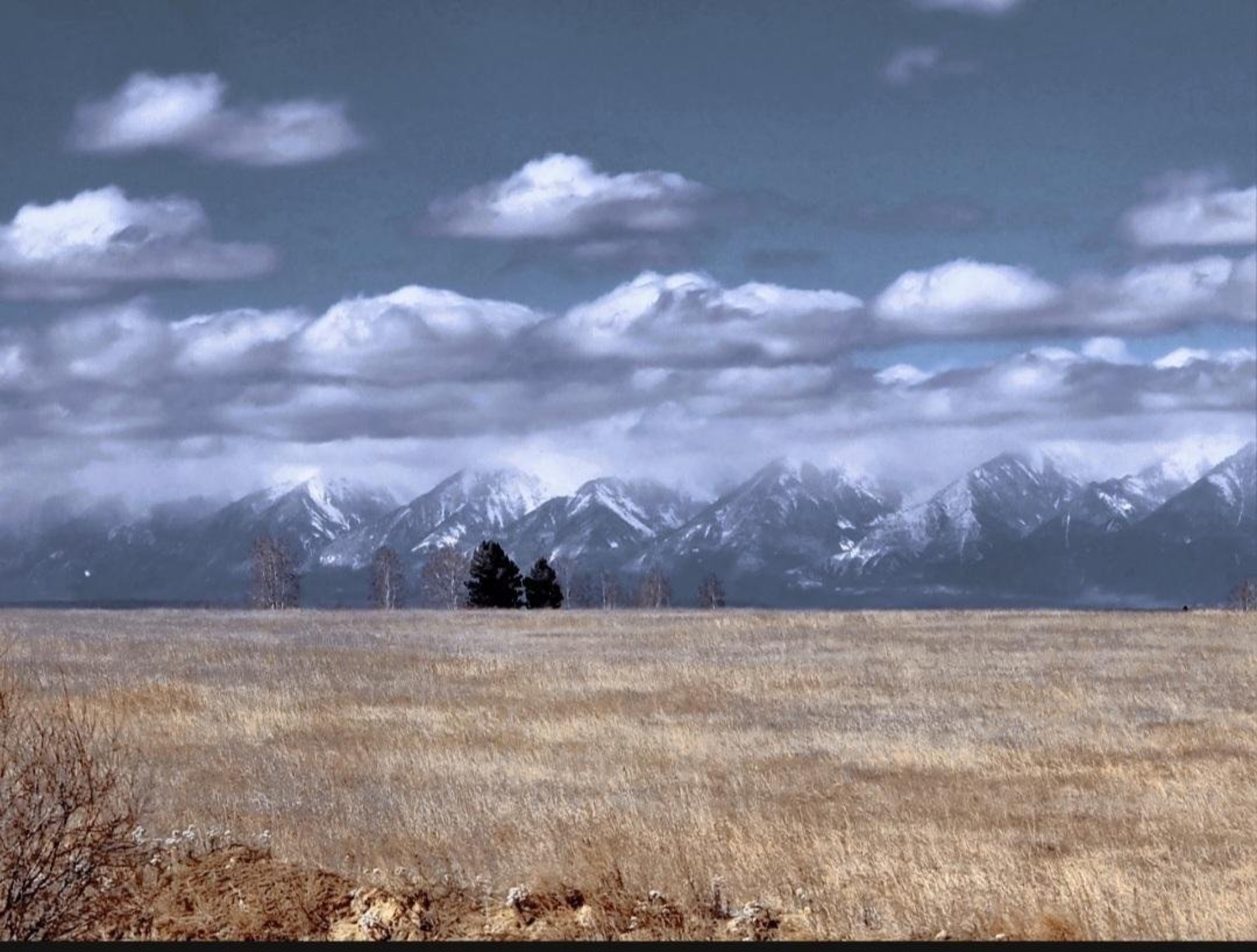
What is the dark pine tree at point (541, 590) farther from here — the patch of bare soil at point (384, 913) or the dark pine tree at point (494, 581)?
the patch of bare soil at point (384, 913)

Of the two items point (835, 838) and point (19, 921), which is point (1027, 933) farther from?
point (19, 921)

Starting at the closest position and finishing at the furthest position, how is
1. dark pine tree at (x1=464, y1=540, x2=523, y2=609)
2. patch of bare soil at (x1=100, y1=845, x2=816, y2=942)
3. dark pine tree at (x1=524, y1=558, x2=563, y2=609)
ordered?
1. patch of bare soil at (x1=100, y1=845, x2=816, y2=942)
2. dark pine tree at (x1=464, y1=540, x2=523, y2=609)
3. dark pine tree at (x1=524, y1=558, x2=563, y2=609)

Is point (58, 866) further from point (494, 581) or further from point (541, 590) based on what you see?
point (541, 590)

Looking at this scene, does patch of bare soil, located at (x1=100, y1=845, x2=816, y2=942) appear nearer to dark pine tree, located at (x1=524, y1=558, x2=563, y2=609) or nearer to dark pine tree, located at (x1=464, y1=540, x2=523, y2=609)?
dark pine tree, located at (x1=464, y1=540, x2=523, y2=609)

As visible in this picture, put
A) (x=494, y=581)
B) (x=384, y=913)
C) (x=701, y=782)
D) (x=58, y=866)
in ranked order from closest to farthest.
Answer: (x=58, y=866), (x=384, y=913), (x=701, y=782), (x=494, y=581)

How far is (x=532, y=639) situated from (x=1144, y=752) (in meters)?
36.7

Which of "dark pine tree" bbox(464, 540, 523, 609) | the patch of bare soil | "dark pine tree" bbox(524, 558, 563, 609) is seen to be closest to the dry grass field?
the patch of bare soil

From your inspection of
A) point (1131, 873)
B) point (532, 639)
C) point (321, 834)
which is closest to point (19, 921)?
point (321, 834)

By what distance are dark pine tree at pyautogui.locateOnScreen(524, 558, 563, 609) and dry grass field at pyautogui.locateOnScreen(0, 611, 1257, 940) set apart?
6552 cm

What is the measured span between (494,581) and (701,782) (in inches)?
3739

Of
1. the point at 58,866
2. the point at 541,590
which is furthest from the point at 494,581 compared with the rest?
the point at 58,866

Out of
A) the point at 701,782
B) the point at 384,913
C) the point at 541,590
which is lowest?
the point at 701,782

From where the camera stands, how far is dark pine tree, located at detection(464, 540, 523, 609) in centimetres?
12425

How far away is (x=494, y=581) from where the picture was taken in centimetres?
12475
